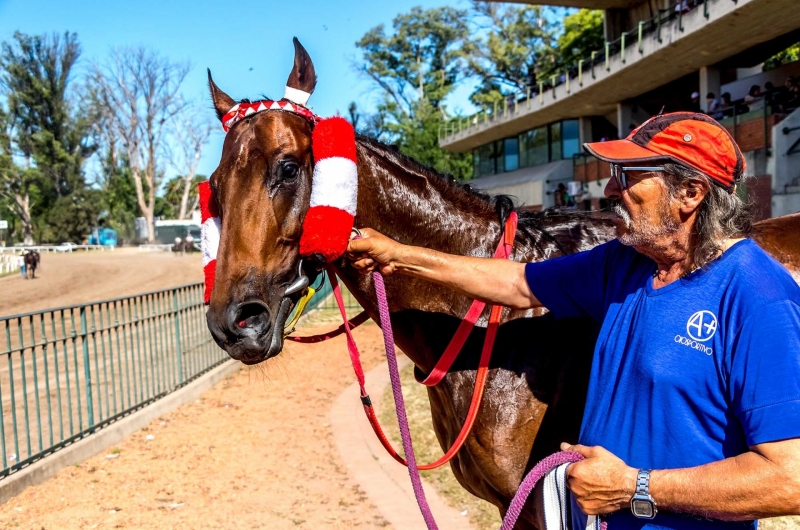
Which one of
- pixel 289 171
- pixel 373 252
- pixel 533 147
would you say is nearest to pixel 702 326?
pixel 373 252

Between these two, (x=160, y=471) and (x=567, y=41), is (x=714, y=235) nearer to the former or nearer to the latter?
(x=160, y=471)

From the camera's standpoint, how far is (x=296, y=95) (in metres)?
2.38

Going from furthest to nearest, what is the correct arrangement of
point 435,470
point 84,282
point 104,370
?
point 84,282 → point 104,370 → point 435,470

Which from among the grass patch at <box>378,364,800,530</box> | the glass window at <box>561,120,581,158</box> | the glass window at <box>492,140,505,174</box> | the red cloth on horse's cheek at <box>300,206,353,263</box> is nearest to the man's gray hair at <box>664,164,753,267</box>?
the red cloth on horse's cheek at <box>300,206,353,263</box>

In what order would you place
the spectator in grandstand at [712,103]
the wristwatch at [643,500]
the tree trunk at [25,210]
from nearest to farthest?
the wristwatch at [643,500] → the spectator in grandstand at [712,103] → the tree trunk at [25,210]

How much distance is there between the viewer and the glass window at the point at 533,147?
1334 inches

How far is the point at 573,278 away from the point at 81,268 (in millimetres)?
31217

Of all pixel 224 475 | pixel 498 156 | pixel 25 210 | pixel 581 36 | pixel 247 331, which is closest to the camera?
pixel 247 331

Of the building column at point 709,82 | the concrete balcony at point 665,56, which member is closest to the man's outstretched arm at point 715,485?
the concrete balcony at point 665,56

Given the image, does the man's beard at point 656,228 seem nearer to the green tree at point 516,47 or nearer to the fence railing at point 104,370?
the fence railing at point 104,370

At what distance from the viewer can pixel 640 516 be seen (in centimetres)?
164

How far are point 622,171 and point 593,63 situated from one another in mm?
27157

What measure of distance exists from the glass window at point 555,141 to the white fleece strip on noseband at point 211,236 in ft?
103

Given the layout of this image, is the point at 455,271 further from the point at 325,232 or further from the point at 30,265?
the point at 30,265
